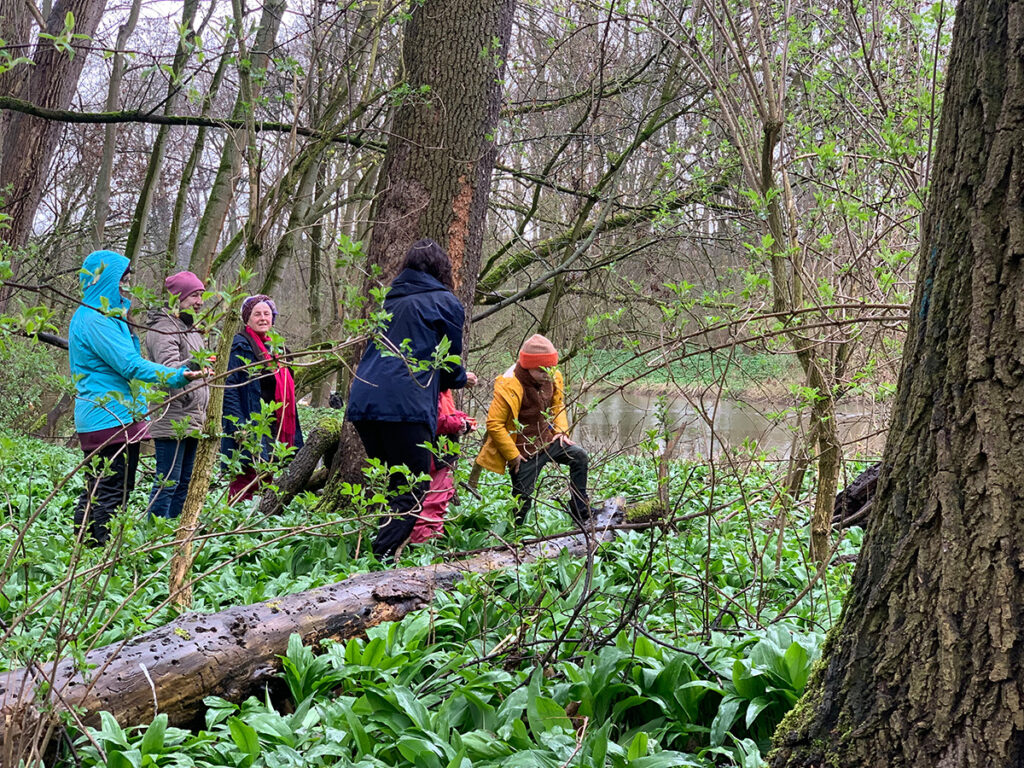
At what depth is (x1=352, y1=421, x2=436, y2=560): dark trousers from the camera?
4918 millimetres

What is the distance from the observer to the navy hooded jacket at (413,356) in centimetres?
484

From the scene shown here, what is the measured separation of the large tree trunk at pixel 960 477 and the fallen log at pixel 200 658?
4.04 ft

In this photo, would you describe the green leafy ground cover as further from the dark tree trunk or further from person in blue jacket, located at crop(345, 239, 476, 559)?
the dark tree trunk

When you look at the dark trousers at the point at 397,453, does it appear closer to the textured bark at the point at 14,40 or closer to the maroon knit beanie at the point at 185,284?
the maroon knit beanie at the point at 185,284

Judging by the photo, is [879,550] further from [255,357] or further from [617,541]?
[255,357]

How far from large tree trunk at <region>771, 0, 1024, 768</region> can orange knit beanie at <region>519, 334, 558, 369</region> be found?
3.77 m

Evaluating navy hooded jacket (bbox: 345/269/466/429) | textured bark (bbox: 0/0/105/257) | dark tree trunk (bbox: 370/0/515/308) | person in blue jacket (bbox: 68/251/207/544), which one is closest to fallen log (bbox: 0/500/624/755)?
navy hooded jacket (bbox: 345/269/466/429)

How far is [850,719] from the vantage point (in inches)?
77.9

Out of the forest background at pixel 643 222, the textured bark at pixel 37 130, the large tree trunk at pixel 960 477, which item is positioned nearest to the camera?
the large tree trunk at pixel 960 477

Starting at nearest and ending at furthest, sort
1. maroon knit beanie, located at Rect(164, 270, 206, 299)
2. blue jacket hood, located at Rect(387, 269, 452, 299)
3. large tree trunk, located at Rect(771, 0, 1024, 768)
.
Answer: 1. large tree trunk, located at Rect(771, 0, 1024, 768)
2. blue jacket hood, located at Rect(387, 269, 452, 299)
3. maroon knit beanie, located at Rect(164, 270, 206, 299)

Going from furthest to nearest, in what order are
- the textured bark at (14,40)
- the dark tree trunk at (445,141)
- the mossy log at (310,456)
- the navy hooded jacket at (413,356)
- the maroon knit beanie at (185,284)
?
the textured bark at (14,40) → the mossy log at (310,456) → the dark tree trunk at (445,141) → the maroon knit beanie at (185,284) → the navy hooded jacket at (413,356)

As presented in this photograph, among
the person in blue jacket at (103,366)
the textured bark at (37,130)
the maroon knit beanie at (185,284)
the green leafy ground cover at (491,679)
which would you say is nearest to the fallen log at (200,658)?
the green leafy ground cover at (491,679)

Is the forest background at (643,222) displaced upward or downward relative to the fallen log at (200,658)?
upward

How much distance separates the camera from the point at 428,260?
5027mm
